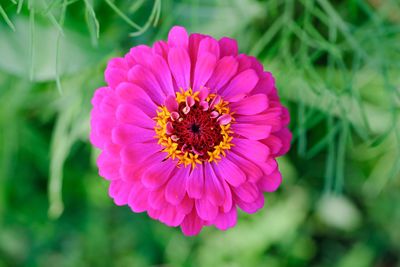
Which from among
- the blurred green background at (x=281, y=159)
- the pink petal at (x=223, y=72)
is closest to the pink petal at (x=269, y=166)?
the pink petal at (x=223, y=72)

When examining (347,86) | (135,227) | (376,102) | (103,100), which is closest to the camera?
(103,100)

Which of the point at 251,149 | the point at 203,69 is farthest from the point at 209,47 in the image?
the point at 251,149

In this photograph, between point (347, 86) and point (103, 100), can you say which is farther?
point (347, 86)

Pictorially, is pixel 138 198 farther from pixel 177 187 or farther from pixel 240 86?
pixel 240 86

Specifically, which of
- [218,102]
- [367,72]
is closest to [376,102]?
[367,72]

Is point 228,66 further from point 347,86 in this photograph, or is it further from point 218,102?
point 347,86

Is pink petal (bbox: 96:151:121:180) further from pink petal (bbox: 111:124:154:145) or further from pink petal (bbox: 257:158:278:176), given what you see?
pink petal (bbox: 257:158:278:176)

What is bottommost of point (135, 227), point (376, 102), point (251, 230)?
point (135, 227)
